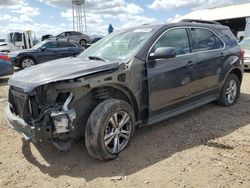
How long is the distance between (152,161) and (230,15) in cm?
2378

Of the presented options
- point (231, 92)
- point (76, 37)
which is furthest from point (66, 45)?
point (76, 37)

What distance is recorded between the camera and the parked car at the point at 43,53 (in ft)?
42.6

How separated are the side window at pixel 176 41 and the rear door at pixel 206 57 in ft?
0.63

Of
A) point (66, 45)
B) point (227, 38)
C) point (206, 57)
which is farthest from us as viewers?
point (66, 45)

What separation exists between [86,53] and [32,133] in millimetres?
2042

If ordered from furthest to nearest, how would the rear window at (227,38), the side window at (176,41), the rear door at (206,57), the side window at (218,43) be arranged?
the rear window at (227,38)
the side window at (218,43)
the rear door at (206,57)
the side window at (176,41)

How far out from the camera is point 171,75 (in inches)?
171

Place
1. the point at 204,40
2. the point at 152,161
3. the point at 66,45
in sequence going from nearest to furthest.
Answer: the point at 152,161 → the point at 204,40 → the point at 66,45

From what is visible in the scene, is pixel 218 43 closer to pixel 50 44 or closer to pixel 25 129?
pixel 25 129

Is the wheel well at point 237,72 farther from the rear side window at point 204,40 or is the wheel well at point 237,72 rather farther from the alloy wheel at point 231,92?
the rear side window at point 204,40

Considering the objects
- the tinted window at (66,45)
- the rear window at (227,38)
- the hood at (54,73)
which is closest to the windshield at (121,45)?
the hood at (54,73)

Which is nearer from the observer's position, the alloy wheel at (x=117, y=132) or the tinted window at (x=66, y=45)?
the alloy wheel at (x=117, y=132)

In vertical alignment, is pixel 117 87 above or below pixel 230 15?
below

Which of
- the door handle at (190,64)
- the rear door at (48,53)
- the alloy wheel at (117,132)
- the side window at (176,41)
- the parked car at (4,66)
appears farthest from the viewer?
the rear door at (48,53)
